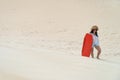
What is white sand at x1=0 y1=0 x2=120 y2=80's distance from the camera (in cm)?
480

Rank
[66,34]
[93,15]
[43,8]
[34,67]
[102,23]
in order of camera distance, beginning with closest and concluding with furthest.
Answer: [34,67]
[66,34]
[102,23]
[93,15]
[43,8]

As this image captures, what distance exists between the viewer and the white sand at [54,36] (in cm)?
480

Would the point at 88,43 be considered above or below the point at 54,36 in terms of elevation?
below

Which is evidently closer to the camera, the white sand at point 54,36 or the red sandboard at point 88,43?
the white sand at point 54,36

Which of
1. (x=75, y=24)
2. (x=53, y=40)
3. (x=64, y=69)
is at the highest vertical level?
(x=75, y=24)

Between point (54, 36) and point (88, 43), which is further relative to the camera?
point (54, 36)

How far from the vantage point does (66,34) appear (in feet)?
43.7

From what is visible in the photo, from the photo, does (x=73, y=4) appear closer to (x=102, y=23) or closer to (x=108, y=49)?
(x=102, y=23)

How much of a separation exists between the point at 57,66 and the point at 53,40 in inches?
271

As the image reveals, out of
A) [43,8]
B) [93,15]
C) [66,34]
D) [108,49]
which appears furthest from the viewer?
[43,8]

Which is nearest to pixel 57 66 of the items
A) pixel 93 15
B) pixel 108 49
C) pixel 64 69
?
pixel 64 69

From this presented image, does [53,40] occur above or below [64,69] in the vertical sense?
above

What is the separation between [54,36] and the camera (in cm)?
1301

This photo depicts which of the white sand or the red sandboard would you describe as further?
the red sandboard
